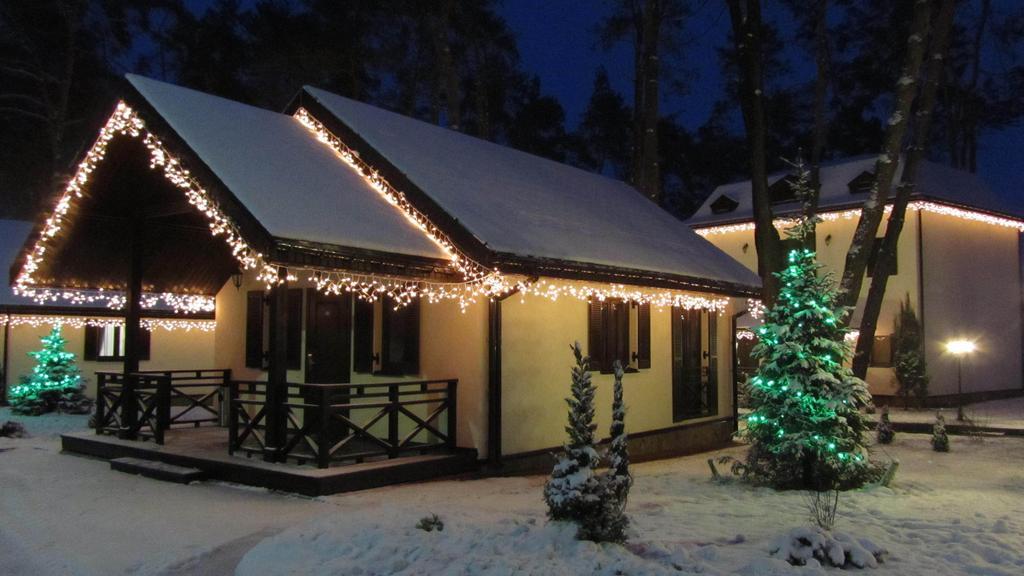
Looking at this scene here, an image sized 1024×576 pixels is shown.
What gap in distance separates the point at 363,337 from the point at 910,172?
1022 centimetres

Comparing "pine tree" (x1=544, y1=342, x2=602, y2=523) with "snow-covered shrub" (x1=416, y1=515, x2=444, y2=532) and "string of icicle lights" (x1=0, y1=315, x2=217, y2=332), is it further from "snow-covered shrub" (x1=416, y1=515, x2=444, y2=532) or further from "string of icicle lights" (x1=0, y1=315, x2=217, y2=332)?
"string of icicle lights" (x1=0, y1=315, x2=217, y2=332)

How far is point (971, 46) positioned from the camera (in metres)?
29.6

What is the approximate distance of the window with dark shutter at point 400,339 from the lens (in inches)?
436

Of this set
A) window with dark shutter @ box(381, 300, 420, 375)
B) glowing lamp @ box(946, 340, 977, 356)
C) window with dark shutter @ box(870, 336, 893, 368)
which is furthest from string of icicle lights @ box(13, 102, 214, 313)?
glowing lamp @ box(946, 340, 977, 356)

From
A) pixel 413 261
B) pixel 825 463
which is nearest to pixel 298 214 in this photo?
pixel 413 261

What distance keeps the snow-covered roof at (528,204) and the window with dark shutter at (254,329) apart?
3.61 meters

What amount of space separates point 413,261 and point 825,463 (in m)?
5.57

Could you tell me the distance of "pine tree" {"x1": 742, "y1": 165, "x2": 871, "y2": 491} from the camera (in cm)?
956

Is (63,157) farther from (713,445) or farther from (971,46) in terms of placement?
(971,46)

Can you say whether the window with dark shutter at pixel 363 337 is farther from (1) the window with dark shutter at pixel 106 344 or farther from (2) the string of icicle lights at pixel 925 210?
(2) the string of icicle lights at pixel 925 210

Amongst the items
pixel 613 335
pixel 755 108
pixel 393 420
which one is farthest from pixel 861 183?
pixel 393 420

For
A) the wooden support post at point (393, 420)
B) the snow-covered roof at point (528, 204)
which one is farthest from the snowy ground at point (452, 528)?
the snow-covered roof at point (528, 204)

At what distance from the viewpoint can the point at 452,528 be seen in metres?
6.82

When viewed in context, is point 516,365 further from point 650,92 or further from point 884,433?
point 650,92
